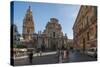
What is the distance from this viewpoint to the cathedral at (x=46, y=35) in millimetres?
2993

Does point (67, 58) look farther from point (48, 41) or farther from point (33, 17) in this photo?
point (33, 17)

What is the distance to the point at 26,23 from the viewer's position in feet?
9.84

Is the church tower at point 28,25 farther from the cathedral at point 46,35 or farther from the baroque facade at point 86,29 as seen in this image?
the baroque facade at point 86,29

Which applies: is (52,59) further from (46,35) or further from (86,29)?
(86,29)

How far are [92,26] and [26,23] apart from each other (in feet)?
3.81

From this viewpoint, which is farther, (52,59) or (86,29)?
(86,29)

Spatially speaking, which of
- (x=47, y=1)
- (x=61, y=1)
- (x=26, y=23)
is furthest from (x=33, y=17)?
(x=61, y=1)

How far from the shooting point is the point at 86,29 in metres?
3.45

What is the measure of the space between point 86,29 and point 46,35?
75 cm

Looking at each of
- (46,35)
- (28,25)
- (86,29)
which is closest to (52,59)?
(46,35)

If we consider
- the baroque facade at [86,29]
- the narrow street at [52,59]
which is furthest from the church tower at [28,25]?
the baroque facade at [86,29]

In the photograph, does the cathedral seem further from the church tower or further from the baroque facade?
the baroque facade

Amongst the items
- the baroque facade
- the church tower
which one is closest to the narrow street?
the baroque facade
